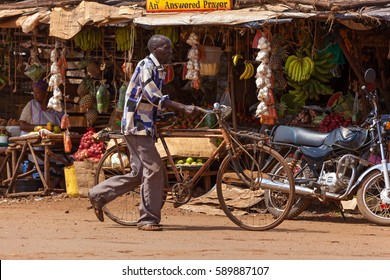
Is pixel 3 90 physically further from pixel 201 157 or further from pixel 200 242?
pixel 200 242

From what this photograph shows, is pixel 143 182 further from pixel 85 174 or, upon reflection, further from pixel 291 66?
pixel 85 174

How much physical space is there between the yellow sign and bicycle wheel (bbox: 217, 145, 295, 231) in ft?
8.22

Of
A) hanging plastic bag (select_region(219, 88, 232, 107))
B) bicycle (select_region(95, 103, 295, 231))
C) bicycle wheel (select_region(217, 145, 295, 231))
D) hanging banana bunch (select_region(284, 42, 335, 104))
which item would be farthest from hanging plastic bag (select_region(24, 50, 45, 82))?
bicycle wheel (select_region(217, 145, 295, 231))

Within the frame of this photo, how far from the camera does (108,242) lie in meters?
9.19

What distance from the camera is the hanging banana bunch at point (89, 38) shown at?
45.3 ft

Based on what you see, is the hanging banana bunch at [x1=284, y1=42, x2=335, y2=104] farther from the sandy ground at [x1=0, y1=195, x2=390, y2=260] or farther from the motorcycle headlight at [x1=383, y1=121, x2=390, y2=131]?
the motorcycle headlight at [x1=383, y1=121, x2=390, y2=131]

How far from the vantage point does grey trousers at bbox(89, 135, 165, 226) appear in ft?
32.6

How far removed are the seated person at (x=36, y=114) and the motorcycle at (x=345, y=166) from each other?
4533 mm

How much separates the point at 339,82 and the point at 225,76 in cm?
154

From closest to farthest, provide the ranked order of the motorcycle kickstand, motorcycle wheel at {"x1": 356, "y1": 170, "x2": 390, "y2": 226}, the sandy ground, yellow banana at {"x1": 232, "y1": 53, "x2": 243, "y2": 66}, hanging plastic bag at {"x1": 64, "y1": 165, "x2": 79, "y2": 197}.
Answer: the sandy ground < motorcycle wheel at {"x1": 356, "y1": 170, "x2": 390, "y2": 226} < the motorcycle kickstand < yellow banana at {"x1": 232, "y1": 53, "x2": 243, "y2": 66} < hanging plastic bag at {"x1": 64, "y1": 165, "x2": 79, "y2": 197}

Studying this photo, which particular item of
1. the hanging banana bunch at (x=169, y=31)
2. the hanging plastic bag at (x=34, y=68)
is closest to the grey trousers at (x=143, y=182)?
the hanging banana bunch at (x=169, y=31)

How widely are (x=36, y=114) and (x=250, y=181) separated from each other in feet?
18.0

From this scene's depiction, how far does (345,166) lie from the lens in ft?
36.6

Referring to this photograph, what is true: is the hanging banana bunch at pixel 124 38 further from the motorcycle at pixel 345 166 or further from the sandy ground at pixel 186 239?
the motorcycle at pixel 345 166
